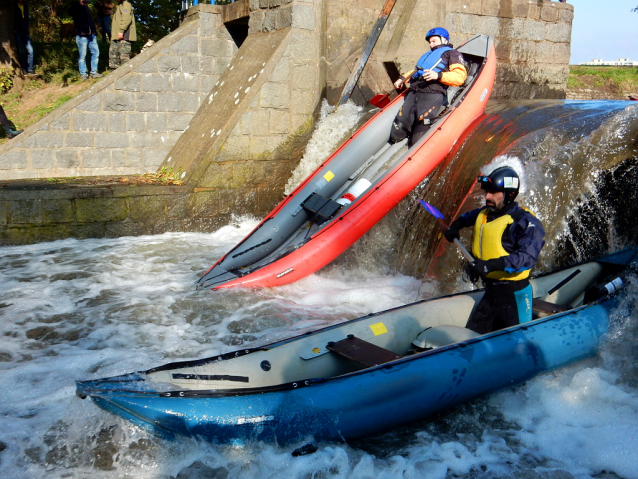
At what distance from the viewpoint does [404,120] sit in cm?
641

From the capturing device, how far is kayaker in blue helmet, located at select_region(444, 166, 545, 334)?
10.8ft

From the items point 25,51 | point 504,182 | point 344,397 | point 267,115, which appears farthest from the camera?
point 25,51

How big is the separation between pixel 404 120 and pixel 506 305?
132 inches

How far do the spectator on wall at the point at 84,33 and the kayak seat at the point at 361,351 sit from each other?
7.21m

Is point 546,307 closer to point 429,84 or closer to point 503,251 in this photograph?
point 503,251

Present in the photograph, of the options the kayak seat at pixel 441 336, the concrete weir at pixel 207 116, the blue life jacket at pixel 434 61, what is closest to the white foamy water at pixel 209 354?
the kayak seat at pixel 441 336

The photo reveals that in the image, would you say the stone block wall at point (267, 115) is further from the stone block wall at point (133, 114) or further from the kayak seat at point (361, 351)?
the kayak seat at point (361, 351)

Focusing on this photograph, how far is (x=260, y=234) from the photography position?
18.9 ft

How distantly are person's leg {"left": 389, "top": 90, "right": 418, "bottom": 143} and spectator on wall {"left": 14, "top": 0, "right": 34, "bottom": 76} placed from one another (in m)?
6.01

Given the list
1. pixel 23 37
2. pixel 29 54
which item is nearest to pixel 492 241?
pixel 29 54

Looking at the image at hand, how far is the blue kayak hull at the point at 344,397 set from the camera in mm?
2678

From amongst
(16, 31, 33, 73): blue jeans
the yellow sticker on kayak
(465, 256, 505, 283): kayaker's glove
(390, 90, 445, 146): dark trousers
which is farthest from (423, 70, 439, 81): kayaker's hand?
(16, 31, 33, 73): blue jeans

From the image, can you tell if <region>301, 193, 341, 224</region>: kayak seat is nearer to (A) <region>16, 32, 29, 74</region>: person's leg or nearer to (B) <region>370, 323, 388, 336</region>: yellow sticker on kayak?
(B) <region>370, 323, 388, 336</region>: yellow sticker on kayak

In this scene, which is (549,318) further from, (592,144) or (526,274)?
(592,144)
